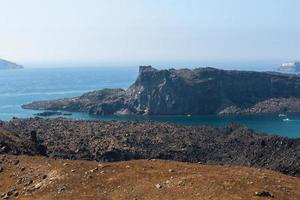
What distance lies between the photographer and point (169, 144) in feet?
445

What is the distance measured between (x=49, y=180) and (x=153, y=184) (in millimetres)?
9064

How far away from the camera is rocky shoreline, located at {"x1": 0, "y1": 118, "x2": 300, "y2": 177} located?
11210 cm

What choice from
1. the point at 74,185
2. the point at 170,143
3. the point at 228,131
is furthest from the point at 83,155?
the point at 74,185

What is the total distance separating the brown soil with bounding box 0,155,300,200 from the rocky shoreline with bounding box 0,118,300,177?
43.5 metres

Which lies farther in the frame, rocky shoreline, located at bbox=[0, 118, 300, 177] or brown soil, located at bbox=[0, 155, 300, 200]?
rocky shoreline, located at bbox=[0, 118, 300, 177]

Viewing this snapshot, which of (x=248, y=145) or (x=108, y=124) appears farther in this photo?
(x=108, y=124)

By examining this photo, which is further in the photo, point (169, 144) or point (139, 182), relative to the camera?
point (169, 144)

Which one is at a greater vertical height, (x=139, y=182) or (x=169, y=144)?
(x=139, y=182)

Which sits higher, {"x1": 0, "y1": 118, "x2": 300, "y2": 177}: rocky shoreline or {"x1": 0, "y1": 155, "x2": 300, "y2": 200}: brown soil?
{"x1": 0, "y1": 155, "x2": 300, "y2": 200}: brown soil

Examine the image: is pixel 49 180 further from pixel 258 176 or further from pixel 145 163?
pixel 258 176

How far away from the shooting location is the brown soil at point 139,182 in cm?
3466

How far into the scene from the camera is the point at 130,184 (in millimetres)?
38156

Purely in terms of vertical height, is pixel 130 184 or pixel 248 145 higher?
pixel 130 184

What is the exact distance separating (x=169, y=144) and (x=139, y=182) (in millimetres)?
97834
